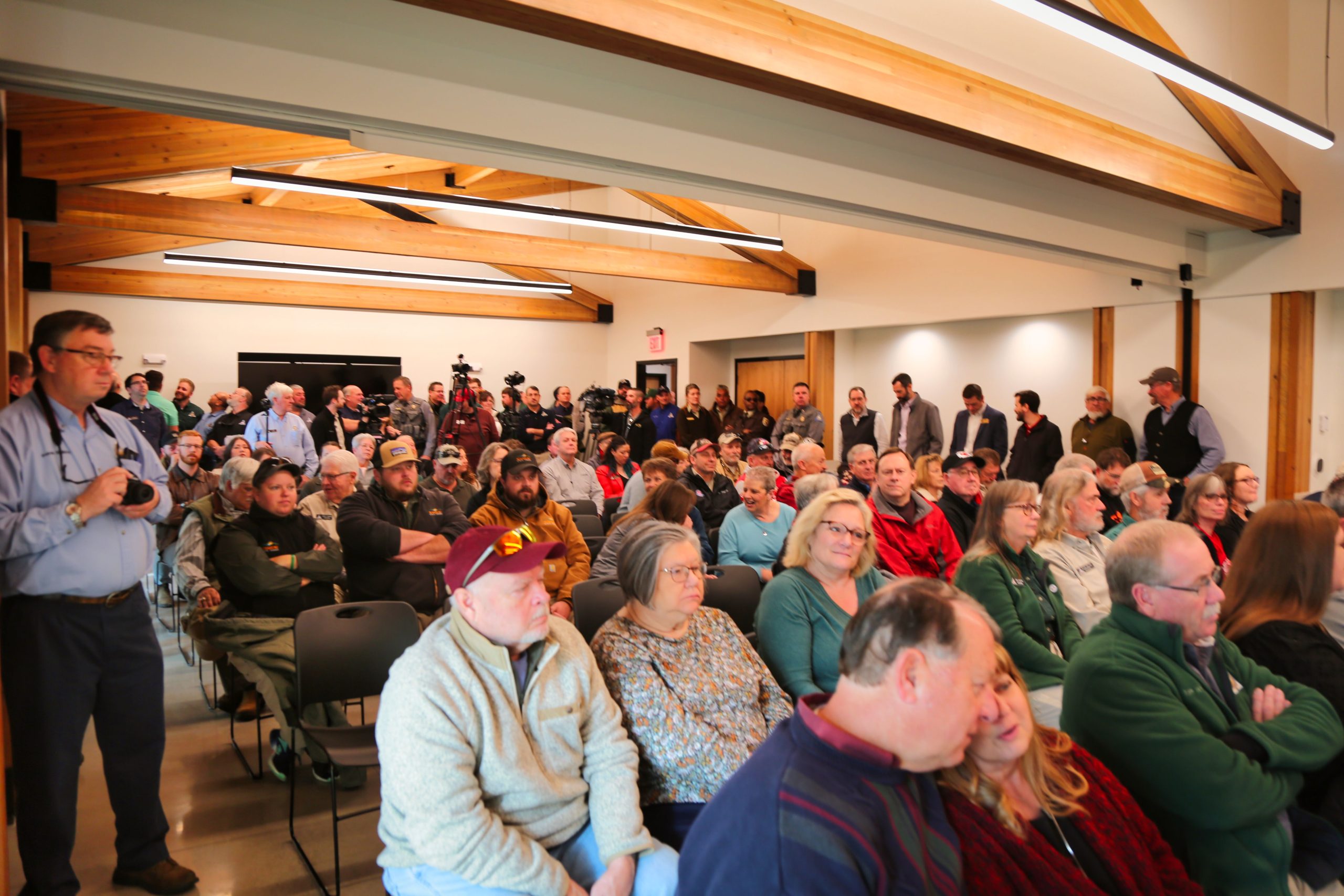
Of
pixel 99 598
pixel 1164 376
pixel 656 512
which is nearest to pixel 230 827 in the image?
pixel 99 598

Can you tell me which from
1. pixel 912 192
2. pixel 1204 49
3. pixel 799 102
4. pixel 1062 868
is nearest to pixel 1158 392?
pixel 1204 49

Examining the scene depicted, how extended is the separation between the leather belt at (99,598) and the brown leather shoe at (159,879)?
79 cm

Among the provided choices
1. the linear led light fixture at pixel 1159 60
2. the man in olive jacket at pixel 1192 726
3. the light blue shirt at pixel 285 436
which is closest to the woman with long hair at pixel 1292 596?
the man in olive jacket at pixel 1192 726

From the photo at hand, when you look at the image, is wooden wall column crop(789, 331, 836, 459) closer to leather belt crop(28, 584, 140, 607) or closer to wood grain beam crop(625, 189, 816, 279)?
wood grain beam crop(625, 189, 816, 279)

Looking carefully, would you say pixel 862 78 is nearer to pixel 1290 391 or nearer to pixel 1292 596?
pixel 1292 596

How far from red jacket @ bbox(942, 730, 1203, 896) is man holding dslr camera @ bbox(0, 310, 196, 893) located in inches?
83.2

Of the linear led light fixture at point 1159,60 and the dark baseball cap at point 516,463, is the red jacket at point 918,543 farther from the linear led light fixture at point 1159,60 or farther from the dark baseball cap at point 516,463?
the linear led light fixture at point 1159,60

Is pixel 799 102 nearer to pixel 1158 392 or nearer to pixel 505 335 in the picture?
pixel 1158 392

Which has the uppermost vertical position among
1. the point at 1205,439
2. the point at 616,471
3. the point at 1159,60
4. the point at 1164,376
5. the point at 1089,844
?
the point at 1159,60

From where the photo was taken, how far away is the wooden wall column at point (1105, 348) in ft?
23.6

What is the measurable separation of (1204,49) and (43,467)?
21.4 ft

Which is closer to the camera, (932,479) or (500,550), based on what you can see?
(500,550)

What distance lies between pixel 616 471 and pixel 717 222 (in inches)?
165

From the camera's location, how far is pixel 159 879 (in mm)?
2389
